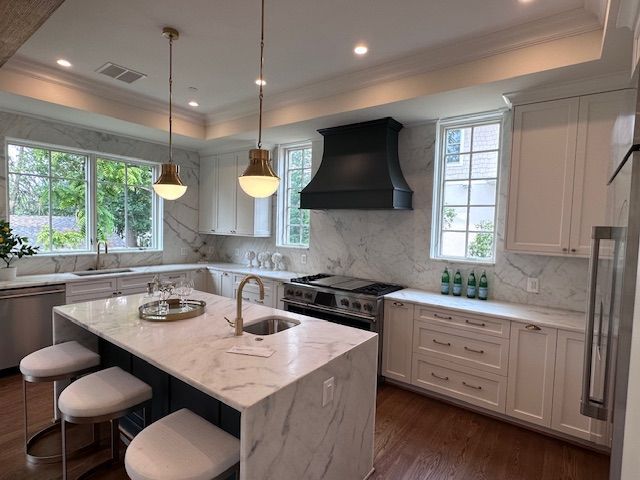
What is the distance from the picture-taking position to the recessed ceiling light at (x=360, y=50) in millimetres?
2697

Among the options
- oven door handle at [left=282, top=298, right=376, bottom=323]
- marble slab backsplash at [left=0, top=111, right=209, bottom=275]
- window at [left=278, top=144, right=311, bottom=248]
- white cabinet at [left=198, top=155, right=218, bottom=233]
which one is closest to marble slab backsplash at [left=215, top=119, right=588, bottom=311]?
window at [left=278, top=144, right=311, bottom=248]

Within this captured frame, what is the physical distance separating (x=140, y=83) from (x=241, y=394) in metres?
3.44

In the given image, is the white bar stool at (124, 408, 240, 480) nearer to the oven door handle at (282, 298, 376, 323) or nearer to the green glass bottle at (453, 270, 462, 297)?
the oven door handle at (282, 298, 376, 323)

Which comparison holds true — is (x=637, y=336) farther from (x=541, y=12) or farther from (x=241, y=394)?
(x=541, y=12)

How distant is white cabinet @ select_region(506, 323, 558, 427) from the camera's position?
8.30 feet

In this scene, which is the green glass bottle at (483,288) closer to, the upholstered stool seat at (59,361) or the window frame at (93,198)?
the upholstered stool seat at (59,361)

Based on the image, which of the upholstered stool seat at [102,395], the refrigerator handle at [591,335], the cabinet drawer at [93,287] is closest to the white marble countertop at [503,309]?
the refrigerator handle at [591,335]

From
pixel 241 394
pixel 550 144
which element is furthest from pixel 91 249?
pixel 550 144

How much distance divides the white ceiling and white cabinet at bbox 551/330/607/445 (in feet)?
7.23

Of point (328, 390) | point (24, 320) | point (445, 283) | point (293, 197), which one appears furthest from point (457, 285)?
point (24, 320)

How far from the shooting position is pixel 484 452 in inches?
95.2

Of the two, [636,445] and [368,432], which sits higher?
[636,445]

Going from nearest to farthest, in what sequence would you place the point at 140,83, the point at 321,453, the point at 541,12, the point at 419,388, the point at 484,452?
the point at 321,453
the point at 541,12
the point at 484,452
the point at 419,388
the point at 140,83

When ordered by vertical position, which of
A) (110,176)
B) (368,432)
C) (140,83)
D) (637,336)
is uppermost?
(140,83)
